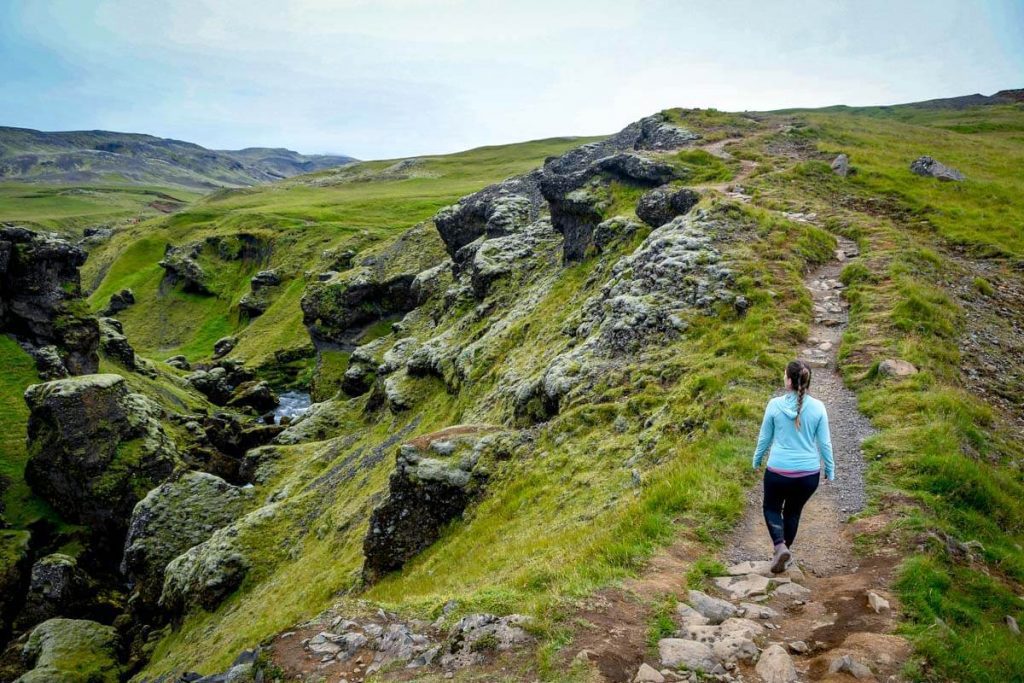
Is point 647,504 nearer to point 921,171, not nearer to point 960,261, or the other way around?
point 960,261

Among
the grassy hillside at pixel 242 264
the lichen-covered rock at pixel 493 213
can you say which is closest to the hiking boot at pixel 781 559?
the lichen-covered rock at pixel 493 213

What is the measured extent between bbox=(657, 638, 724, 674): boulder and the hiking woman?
10.1ft

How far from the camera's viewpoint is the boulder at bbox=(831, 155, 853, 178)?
45.2 meters

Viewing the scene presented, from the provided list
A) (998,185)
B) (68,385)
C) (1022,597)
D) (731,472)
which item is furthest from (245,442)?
(998,185)

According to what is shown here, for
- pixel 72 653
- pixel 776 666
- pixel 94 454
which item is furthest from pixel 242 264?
pixel 776 666

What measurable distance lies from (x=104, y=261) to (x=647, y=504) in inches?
8343

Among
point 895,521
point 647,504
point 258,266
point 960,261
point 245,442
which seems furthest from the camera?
point 258,266

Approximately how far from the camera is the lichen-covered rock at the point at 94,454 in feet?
165

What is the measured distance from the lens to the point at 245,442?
6519 cm

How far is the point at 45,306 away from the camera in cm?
6550

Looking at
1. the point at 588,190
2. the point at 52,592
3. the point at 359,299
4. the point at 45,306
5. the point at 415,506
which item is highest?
the point at 588,190

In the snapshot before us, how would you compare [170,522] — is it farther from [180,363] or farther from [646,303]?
[180,363]

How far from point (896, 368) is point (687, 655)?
558 inches

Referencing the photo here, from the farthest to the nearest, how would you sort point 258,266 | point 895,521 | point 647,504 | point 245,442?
Result: point 258,266 → point 245,442 → point 647,504 → point 895,521
